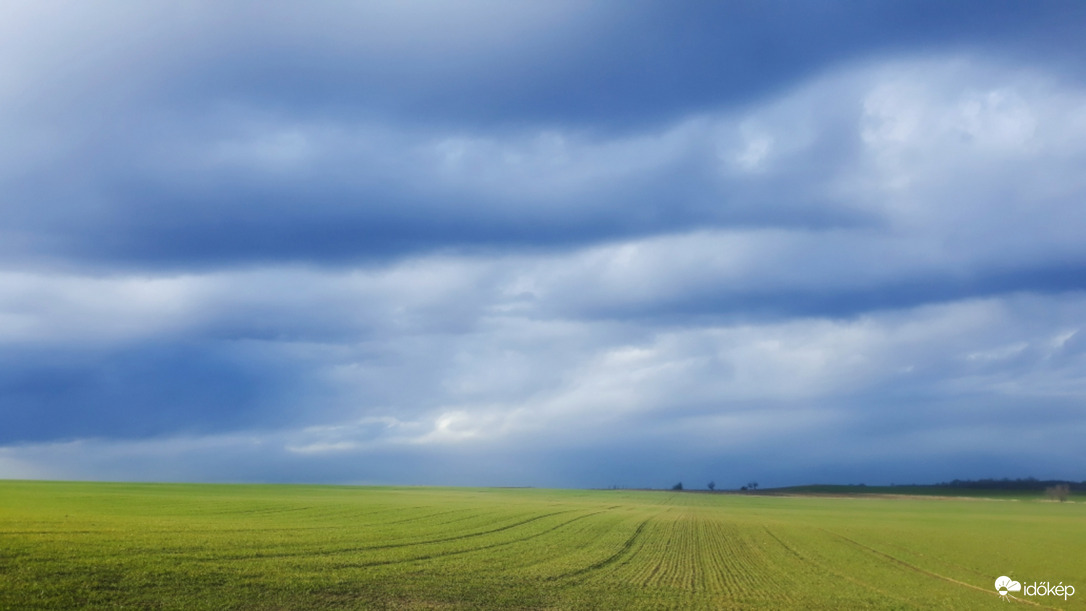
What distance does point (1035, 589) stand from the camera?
38.5 m

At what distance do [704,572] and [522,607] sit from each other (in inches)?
593

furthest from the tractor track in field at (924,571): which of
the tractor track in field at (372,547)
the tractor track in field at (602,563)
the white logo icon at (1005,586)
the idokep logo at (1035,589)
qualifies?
the tractor track in field at (372,547)

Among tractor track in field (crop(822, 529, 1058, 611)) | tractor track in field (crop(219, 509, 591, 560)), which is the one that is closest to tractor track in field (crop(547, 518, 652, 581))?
tractor track in field (crop(219, 509, 591, 560))

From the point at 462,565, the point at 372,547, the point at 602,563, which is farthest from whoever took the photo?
the point at 372,547

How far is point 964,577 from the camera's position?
42531 mm

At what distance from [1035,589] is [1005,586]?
1.36 m

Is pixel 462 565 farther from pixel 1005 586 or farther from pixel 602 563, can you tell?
pixel 1005 586

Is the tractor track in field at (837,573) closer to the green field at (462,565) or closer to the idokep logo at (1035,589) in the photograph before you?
the green field at (462,565)

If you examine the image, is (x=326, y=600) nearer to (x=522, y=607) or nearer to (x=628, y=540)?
(x=522, y=607)

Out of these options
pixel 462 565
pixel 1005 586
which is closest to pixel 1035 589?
pixel 1005 586

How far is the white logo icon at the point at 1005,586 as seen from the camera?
3784 centimetres

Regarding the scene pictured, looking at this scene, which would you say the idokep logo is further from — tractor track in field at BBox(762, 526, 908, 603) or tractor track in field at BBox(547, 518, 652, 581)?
tractor track in field at BBox(547, 518, 652, 581)

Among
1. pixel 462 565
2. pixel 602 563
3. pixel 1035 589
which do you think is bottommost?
pixel 1035 589

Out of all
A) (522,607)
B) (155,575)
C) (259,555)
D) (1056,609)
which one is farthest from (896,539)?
(155,575)
